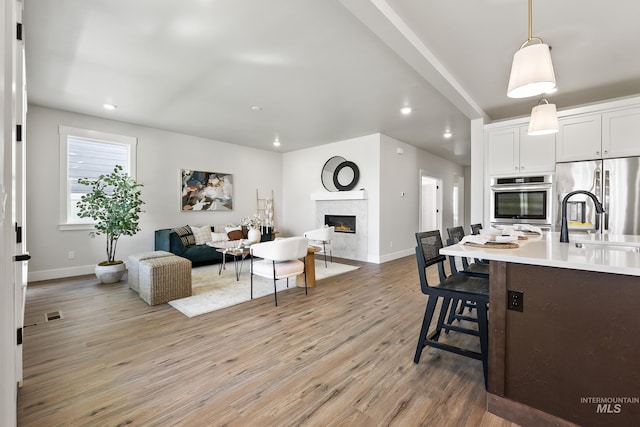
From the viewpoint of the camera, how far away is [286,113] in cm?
442

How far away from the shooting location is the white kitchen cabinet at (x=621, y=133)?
316 centimetres

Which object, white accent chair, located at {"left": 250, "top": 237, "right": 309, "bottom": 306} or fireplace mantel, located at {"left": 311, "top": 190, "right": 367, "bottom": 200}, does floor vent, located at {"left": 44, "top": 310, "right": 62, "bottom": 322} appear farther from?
fireplace mantel, located at {"left": 311, "top": 190, "right": 367, "bottom": 200}

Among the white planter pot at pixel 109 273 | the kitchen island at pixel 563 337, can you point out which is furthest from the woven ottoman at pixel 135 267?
the kitchen island at pixel 563 337

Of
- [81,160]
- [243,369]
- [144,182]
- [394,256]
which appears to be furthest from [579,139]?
[81,160]

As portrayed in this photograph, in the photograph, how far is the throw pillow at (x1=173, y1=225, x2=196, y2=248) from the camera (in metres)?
4.97

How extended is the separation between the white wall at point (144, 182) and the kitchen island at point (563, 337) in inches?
209

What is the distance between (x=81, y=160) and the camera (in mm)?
4496

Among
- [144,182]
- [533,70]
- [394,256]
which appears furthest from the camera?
[394,256]

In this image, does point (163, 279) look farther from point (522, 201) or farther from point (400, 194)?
point (400, 194)

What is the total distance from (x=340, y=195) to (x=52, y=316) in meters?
4.74

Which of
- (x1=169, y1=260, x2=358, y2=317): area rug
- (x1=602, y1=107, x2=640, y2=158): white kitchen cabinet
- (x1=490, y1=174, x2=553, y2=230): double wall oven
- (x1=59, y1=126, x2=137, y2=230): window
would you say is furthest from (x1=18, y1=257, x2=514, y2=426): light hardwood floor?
(x1=602, y1=107, x2=640, y2=158): white kitchen cabinet

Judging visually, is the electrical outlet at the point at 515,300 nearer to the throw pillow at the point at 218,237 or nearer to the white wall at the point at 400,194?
the white wall at the point at 400,194

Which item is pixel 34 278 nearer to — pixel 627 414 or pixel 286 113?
pixel 286 113

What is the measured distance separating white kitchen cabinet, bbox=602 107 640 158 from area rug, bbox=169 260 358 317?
12.3 feet
